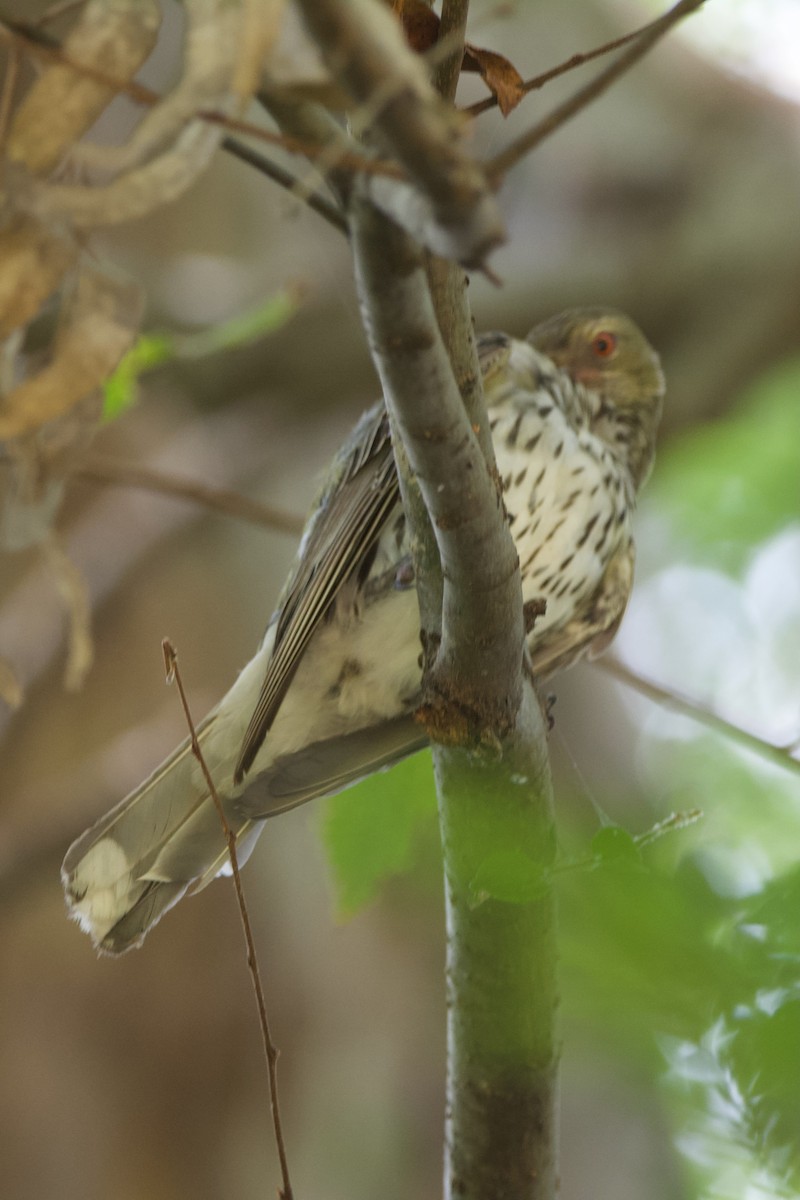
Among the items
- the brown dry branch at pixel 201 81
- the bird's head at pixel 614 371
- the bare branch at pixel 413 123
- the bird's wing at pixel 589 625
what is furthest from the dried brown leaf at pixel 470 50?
the bird's head at pixel 614 371

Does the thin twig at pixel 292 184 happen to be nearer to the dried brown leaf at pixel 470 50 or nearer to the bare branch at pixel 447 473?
the bare branch at pixel 447 473

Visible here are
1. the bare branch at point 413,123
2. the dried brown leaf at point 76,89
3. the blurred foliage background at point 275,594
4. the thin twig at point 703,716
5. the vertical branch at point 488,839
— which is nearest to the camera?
the bare branch at point 413,123

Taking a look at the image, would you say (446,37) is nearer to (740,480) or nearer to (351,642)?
(351,642)

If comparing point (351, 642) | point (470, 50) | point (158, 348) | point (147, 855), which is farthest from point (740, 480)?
point (470, 50)

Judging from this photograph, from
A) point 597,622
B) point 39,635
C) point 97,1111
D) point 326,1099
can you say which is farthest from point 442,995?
point 597,622

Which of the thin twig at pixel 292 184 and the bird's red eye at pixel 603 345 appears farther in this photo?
the bird's red eye at pixel 603 345

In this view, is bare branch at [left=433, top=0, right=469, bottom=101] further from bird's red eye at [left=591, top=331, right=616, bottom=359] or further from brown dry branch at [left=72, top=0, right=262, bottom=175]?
bird's red eye at [left=591, top=331, right=616, bottom=359]
